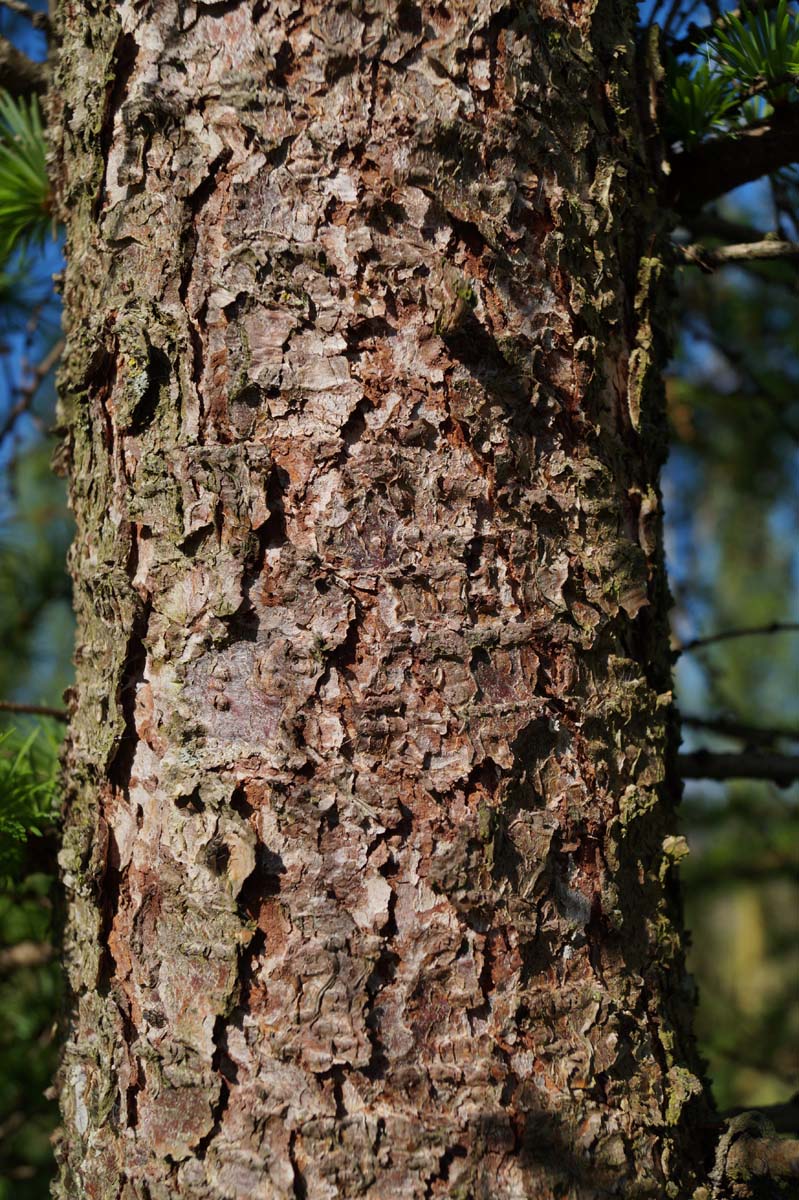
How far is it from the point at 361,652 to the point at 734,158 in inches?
29.3

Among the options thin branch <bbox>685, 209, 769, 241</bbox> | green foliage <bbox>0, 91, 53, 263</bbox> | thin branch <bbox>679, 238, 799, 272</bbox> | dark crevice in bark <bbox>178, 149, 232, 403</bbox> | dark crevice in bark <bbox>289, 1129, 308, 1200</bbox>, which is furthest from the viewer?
thin branch <bbox>685, 209, 769, 241</bbox>

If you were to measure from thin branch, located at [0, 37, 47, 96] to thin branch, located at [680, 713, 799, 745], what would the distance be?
1.26m

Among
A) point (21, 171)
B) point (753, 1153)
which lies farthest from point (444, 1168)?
point (21, 171)

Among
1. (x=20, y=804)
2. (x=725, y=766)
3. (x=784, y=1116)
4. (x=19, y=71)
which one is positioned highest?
(x=19, y=71)

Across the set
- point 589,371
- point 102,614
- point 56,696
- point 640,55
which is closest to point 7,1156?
point 56,696

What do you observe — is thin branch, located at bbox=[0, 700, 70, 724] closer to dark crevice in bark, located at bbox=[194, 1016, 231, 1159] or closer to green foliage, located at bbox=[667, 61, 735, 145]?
dark crevice in bark, located at bbox=[194, 1016, 231, 1159]

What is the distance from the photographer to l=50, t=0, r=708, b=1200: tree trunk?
2.62 feet

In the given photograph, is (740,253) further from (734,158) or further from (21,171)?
(21,171)

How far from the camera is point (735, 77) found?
40.8 inches

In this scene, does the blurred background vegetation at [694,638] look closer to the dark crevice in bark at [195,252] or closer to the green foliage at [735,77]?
the green foliage at [735,77]

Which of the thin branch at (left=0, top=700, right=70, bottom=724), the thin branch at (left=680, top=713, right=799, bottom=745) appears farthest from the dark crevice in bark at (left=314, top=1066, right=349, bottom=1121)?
the thin branch at (left=680, top=713, right=799, bottom=745)

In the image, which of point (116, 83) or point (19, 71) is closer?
point (116, 83)

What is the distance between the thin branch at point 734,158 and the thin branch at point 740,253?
0.07 metres

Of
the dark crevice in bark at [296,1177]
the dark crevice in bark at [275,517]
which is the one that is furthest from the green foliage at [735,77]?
the dark crevice in bark at [296,1177]
